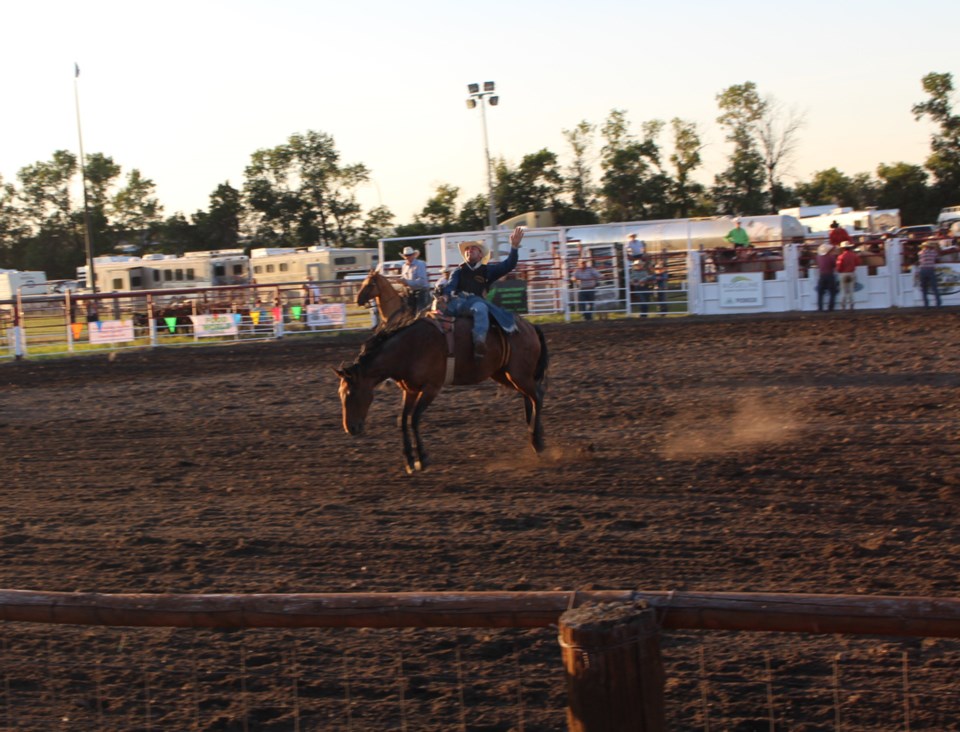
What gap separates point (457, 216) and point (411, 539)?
60.9m

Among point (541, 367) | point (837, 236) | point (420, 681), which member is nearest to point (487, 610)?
point (420, 681)

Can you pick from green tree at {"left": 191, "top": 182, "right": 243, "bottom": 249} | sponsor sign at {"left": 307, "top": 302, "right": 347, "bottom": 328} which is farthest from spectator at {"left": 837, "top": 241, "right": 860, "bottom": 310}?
green tree at {"left": 191, "top": 182, "right": 243, "bottom": 249}

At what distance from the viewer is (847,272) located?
2253 cm

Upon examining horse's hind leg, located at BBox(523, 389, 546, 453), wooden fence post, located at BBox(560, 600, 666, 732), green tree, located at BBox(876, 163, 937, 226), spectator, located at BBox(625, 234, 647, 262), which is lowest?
horse's hind leg, located at BBox(523, 389, 546, 453)

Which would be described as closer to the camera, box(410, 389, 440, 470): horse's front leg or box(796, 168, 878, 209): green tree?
box(410, 389, 440, 470): horse's front leg

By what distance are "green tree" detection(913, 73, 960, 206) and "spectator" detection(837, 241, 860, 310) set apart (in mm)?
42510

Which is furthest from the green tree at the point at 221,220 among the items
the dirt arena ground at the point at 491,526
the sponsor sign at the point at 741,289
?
the dirt arena ground at the point at 491,526

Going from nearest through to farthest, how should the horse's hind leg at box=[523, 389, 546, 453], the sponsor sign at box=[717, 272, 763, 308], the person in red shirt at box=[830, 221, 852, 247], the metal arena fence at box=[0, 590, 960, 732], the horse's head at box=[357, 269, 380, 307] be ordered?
the metal arena fence at box=[0, 590, 960, 732] → the horse's hind leg at box=[523, 389, 546, 453] → the horse's head at box=[357, 269, 380, 307] → the person in red shirt at box=[830, 221, 852, 247] → the sponsor sign at box=[717, 272, 763, 308]

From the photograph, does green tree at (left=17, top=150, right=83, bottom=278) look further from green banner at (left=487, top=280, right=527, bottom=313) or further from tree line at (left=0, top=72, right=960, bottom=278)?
green banner at (left=487, top=280, right=527, bottom=313)

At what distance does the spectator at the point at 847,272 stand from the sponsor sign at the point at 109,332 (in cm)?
1623

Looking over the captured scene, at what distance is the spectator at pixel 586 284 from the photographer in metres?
24.7

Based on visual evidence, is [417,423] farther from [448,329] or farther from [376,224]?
[376,224]

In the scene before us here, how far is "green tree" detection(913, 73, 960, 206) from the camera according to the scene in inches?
2419

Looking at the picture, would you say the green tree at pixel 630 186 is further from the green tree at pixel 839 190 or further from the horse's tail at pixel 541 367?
the horse's tail at pixel 541 367
